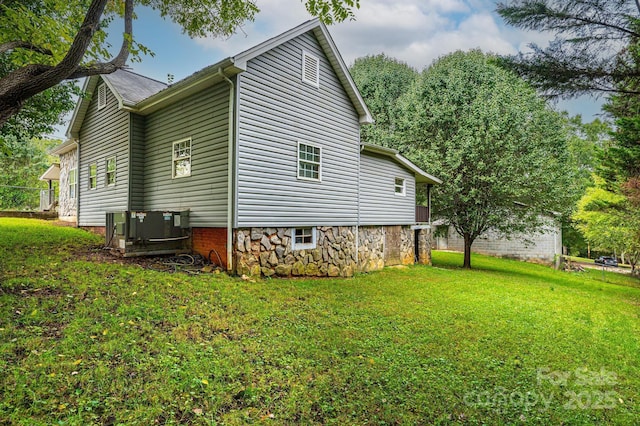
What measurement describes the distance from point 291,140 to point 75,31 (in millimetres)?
5534

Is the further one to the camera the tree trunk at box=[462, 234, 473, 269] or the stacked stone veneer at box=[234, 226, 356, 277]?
the tree trunk at box=[462, 234, 473, 269]

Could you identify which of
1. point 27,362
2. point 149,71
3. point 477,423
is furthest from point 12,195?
point 477,423

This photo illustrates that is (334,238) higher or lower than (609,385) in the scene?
higher

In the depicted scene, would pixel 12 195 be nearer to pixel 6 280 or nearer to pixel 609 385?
pixel 6 280

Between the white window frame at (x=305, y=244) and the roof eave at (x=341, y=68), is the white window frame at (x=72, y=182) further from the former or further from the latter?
the roof eave at (x=341, y=68)

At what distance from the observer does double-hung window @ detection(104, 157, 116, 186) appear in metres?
11.4

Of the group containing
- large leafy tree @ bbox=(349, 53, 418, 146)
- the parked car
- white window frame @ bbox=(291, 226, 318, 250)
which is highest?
large leafy tree @ bbox=(349, 53, 418, 146)

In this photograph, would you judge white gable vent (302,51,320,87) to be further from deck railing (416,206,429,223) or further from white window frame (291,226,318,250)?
deck railing (416,206,429,223)

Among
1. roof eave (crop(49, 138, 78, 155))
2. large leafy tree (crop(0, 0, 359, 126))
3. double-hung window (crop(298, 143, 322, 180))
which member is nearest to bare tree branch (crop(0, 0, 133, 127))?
large leafy tree (crop(0, 0, 359, 126))

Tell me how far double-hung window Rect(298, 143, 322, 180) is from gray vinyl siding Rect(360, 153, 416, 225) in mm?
2706

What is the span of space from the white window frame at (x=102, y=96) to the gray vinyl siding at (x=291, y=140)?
724 cm

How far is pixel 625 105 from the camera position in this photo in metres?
6.73

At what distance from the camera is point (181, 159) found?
945 centimetres

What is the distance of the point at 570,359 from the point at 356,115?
9269 millimetres
